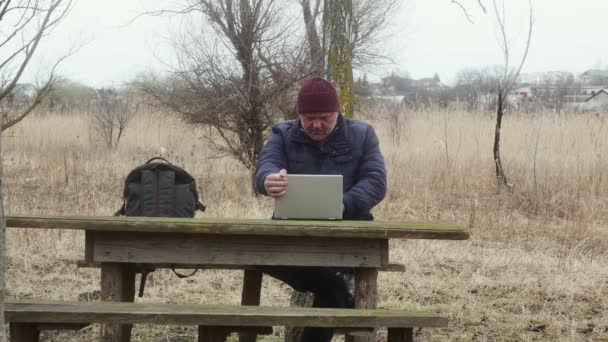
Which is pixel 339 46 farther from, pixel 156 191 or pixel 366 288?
pixel 366 288

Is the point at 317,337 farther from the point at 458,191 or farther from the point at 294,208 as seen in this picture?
the point at 458,191

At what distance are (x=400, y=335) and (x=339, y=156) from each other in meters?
0.98

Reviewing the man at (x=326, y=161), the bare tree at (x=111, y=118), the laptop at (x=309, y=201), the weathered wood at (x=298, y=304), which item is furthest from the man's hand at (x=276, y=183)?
the bare tree at (x=111, y=118)

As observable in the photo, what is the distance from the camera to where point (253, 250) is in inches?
129

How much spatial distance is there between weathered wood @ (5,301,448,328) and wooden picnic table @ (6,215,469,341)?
1.10 ft

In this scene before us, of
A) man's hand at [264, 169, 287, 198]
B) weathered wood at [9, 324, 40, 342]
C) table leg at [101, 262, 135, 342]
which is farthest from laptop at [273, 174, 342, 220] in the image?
weathered wood at [9, 324, 40, 342]

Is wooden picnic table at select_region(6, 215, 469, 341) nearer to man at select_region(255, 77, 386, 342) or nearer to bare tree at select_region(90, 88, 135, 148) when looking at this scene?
man at select_region(255, 77, 386, 342)

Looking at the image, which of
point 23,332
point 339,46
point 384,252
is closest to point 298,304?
point 384,252

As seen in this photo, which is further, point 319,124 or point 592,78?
point 592,78

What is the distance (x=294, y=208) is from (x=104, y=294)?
0.93 m

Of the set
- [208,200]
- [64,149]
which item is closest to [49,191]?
[208,200]

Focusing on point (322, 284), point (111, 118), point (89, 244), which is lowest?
point (322, 284)

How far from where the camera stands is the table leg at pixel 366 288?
3332mm

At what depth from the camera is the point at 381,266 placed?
3.31m
